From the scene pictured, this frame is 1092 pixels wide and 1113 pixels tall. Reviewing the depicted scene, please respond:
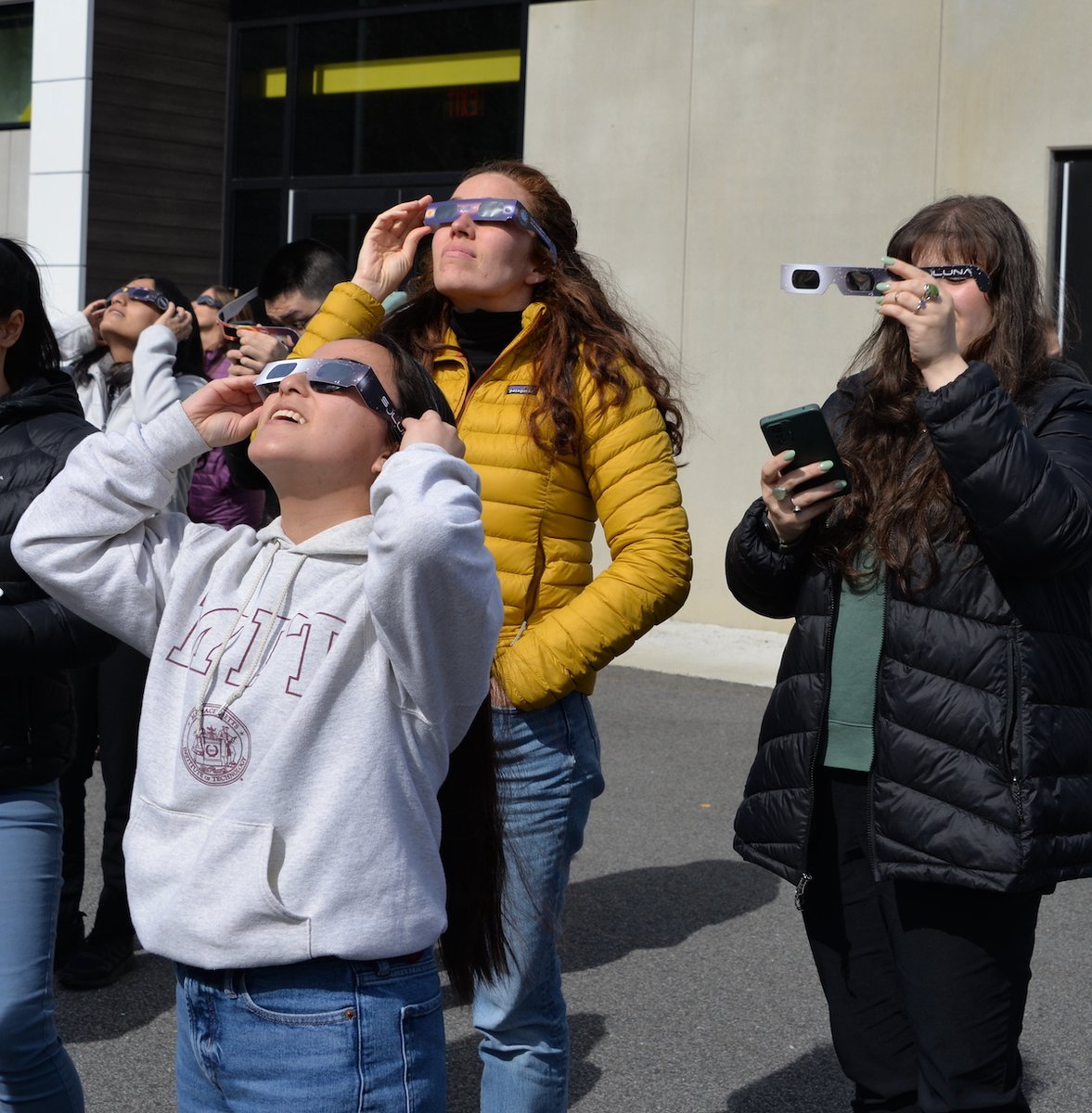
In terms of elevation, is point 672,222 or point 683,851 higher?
point 672,222

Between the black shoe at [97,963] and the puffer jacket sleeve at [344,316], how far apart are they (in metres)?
2.50

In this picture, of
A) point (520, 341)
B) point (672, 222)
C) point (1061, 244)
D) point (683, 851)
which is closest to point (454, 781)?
point (520, 341)

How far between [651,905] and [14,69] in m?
12.4

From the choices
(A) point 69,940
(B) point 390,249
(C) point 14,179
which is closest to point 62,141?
(C) point 14,179

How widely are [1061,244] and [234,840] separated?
8669mm

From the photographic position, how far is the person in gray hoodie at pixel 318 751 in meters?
2.14

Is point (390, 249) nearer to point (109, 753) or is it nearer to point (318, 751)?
point (318, 751)

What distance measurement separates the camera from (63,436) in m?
3.31

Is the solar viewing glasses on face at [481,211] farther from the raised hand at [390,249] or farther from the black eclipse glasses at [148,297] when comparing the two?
the black eclipse glasses at [148,297]

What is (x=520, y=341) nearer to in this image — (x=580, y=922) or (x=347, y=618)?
(x=347, y=618)

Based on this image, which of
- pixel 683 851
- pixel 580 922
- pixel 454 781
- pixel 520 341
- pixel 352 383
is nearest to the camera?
pixel 352 383

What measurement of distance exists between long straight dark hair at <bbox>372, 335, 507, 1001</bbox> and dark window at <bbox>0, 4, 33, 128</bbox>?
45.7ft

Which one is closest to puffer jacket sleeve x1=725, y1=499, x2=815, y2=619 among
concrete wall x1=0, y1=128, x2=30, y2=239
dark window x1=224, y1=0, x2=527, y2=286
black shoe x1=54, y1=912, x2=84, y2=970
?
black shoe x1=54, y1=912, x2=84, y2=970

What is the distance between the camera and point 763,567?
312 cm
